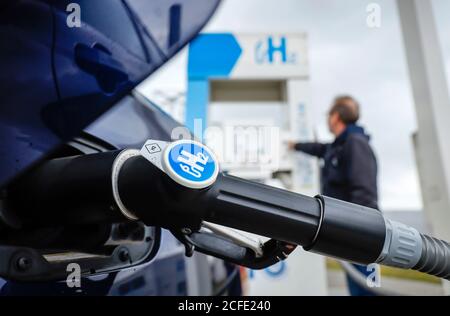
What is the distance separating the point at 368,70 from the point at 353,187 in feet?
1.49

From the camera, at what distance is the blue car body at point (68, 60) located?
409 millimetres

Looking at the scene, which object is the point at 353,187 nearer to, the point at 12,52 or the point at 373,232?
the point at 373,232

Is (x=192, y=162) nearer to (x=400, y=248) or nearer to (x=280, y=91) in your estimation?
(x=400, y=248)

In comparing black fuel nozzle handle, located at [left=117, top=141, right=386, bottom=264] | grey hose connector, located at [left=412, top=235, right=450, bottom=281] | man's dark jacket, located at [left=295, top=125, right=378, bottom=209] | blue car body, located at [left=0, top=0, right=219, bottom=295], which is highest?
man's dark jacket, located at [left=295, top=125, right=378, bottom=209]

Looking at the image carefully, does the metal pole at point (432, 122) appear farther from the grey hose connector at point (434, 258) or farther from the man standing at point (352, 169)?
the grey hose connector at point (434, 258)

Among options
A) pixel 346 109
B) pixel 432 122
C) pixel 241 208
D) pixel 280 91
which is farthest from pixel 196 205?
pixel 280 91

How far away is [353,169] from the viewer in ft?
3.67

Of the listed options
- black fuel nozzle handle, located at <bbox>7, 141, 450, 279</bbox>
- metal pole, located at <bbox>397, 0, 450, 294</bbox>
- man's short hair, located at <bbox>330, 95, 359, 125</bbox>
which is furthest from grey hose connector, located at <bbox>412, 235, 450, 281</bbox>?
metal pole, located at <bbox>397, 0, 450, 294</bbox>

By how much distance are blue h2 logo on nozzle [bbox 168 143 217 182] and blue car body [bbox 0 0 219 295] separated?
0.11 meters

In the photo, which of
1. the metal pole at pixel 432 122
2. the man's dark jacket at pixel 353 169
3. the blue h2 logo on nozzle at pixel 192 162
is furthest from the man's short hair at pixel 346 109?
the blue h2 logo on nozzle at pixel 192 162

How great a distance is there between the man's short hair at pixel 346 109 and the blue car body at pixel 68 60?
42.1 inches

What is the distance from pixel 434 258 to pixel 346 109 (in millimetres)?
1186

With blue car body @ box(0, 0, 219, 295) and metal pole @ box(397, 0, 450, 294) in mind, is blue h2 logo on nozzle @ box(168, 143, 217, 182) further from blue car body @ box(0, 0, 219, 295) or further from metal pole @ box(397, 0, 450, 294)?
metal pole @ box(397, 0, 450, 294)

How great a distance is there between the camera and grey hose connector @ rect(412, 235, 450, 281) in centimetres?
46
